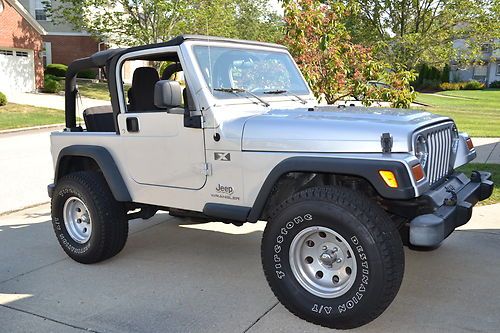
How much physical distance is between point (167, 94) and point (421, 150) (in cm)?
187

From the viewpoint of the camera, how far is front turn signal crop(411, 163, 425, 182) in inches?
125

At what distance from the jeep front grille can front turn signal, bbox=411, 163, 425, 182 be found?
1.01 feet

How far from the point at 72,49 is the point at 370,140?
121ft

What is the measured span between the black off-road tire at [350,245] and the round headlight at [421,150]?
18.3 inches

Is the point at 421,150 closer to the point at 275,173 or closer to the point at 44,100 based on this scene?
the point at 275,173

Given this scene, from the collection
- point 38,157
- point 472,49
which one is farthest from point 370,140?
point 472,49

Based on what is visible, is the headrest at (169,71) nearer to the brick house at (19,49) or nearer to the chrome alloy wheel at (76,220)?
the chrome alloy wheel at (76,220)

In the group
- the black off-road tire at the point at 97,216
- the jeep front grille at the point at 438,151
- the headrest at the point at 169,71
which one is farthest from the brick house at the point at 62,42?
the jeep front grille at the point at 438,151

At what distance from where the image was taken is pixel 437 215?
3373mm

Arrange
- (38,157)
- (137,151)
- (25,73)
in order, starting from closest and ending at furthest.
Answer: (137,151) < (38,157) < (25,73)

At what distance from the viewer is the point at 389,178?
10.3ft

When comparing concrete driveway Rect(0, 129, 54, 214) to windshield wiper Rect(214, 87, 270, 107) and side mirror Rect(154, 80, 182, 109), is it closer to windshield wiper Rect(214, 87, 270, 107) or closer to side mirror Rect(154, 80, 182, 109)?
side mirror Rect(154, 80, 182, 109)

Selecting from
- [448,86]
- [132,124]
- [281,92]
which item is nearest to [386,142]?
[281,92]

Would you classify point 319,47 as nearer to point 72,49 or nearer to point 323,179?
point 323,179
